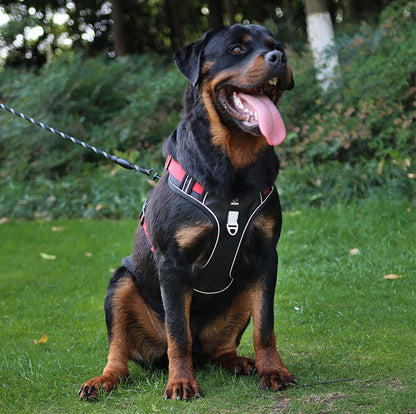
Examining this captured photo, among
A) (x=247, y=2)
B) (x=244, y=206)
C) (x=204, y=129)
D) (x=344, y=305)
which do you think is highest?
(x=247, y=2)

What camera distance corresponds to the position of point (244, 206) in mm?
3281

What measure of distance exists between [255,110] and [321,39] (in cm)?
821

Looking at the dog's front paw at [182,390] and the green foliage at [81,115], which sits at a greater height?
the green foliage at [81,115]

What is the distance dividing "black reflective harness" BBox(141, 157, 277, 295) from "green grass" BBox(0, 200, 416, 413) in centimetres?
69

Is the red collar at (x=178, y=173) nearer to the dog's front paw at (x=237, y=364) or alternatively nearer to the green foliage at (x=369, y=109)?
the dog's front paw at (x=237, y=364)

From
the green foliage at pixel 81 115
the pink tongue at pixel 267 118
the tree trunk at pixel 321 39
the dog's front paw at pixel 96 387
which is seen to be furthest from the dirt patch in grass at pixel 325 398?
the green foliage at pixel 81 115

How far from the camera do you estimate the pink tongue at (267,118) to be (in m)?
3.18

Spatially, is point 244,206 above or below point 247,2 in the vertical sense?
below

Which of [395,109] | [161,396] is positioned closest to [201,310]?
[161,396]

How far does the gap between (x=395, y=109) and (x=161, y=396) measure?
6.48 m

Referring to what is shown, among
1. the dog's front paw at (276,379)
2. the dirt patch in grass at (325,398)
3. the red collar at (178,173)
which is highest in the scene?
the red collar at (178,173)

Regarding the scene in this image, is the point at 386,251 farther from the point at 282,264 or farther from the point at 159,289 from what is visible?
the point at 159,289

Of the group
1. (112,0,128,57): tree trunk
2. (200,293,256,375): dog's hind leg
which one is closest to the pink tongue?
(200,293,256,375): dog's hind leg

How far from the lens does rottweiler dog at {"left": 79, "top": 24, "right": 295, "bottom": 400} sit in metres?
3.25
